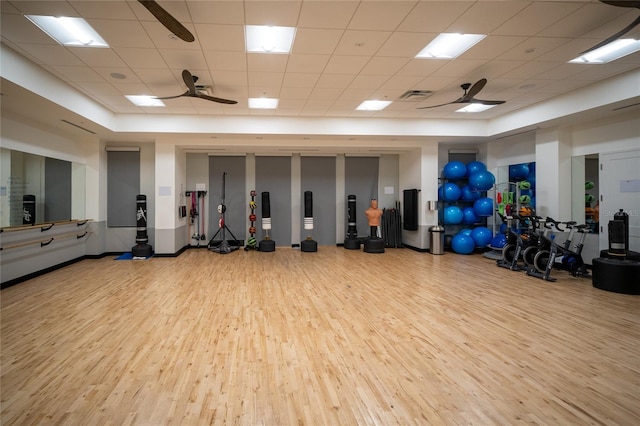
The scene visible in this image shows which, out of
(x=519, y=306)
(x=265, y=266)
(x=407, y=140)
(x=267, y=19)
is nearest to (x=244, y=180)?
(x=265, y=266)

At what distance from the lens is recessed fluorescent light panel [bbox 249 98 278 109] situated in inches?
248

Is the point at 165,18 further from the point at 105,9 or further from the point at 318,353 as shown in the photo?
the point at 318,353

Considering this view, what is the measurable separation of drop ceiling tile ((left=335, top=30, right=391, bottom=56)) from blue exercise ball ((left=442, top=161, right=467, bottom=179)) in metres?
5.19

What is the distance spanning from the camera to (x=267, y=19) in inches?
137

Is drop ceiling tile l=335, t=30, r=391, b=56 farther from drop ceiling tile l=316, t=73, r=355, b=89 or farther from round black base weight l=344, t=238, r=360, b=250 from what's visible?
round black base weight l=344, t=238, r=360, b=250

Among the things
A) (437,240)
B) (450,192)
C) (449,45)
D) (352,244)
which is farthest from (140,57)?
(450,192)

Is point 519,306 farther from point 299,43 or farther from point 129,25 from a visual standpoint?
point 129,25

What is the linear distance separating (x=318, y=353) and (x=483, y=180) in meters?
7.00

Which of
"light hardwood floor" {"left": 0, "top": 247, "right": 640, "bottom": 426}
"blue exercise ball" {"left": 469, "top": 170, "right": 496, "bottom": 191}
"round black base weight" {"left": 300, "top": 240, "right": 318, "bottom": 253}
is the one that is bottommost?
"light hardwood floor" {"left": 0, "top": 247, "right": 640, "bottom": 426}

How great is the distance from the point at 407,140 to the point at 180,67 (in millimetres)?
5566

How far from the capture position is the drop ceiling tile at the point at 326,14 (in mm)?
3211

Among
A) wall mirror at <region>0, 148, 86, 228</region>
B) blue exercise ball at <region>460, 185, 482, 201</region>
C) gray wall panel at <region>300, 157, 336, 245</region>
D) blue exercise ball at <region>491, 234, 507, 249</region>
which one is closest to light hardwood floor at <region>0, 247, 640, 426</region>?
wall mirror at <region>0, 148, 86, 228</region>

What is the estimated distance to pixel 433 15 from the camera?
11.3 ft

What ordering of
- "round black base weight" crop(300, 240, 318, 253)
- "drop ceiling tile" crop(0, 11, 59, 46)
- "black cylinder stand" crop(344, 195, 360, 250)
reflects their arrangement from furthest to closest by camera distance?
"black cylinder stand" crop(344, 195, 360, 250) < "round black base weight" crop(300, 240, 318, 253) < "drop ceiling tile" crop(0, 11, 59, 46)
